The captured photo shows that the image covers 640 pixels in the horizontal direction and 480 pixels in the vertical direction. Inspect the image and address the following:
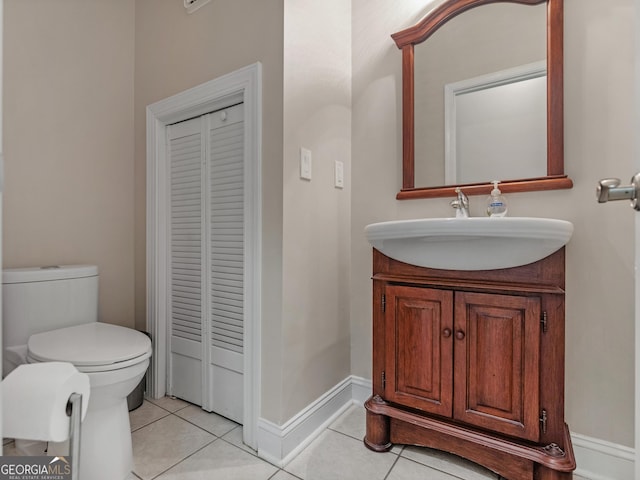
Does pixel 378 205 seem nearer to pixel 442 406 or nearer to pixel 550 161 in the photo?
pixel 550 161

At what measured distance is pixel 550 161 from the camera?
1368 mm

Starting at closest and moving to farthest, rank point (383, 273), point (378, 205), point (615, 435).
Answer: point (615, 435), point (383, 273), point (378, 205)

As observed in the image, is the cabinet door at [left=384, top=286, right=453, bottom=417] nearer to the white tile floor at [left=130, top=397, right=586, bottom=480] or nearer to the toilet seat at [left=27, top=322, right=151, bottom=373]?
the white tile floor at [left=130, top=397, right=586, bottom=480]

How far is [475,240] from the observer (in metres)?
1.13

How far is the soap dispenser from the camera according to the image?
54.9 inches

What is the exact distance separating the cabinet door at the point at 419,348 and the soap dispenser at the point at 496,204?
1.28 ft

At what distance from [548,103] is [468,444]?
1305 millimetres

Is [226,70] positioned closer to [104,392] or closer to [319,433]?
[104,392]

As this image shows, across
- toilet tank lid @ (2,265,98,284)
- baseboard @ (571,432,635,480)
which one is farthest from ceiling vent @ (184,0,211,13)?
baseboard @ (571,432,635,480)

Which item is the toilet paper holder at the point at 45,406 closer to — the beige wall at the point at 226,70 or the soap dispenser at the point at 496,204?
the beige wall at the point at 226,70

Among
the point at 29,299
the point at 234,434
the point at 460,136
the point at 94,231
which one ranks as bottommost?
the point at 234,434

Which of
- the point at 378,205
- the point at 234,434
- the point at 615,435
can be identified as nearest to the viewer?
the point at 615,435

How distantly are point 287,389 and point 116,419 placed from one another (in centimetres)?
63

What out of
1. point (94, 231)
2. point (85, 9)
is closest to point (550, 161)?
point (94, 231)
